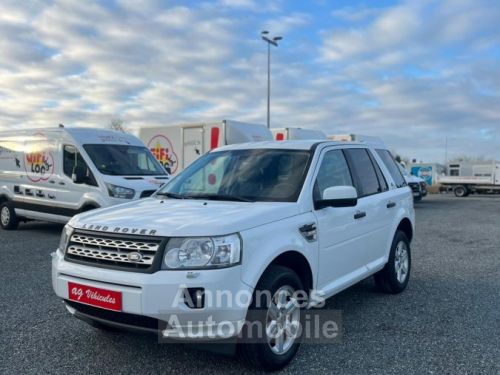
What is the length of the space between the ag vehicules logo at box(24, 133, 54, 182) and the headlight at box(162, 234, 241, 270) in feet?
26.3

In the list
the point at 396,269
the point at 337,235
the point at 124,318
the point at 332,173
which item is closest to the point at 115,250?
the point at 124,318

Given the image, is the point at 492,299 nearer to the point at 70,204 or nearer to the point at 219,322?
the point at 219,322

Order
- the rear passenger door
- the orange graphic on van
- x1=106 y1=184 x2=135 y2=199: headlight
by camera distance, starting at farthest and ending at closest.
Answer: the orange graphic on van < x1=106 y1=184 x2=135 y2=199: headlight < the rear passenger door

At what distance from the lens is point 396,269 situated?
576 centimetres

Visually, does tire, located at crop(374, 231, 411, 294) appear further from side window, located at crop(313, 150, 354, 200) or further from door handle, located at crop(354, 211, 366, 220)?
side window, located at crop(313, 150, 354, 200)

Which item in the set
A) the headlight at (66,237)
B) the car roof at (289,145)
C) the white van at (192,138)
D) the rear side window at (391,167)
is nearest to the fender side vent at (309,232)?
the car roof at (289,145)

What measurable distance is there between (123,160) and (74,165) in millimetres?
983

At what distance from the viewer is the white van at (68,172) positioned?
930 centimetres

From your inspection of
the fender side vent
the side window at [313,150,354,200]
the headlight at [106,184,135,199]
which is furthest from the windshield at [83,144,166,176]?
the fender side vent

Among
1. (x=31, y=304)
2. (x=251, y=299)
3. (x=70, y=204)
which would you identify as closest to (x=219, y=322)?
(x=251, y=299)

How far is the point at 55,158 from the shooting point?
10211 mm

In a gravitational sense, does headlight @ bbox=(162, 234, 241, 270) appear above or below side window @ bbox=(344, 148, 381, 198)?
below

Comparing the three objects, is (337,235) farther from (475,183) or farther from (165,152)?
(475,183)

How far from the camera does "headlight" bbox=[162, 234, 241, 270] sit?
10.5 ft
